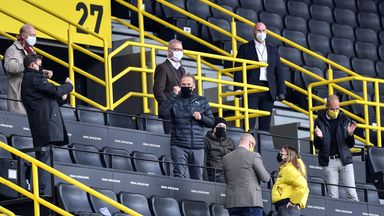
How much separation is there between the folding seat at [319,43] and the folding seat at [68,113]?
22.4ft

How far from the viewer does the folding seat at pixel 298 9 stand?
22.8m

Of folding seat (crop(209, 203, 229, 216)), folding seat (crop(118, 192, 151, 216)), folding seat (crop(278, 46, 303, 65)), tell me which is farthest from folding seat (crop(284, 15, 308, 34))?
folding seat (crop(118, 192, 151, 216))

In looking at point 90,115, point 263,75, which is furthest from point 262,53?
point 90,115

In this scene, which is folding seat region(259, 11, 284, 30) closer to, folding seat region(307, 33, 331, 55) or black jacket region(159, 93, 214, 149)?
folding seat region(307, 33, 331, 55)

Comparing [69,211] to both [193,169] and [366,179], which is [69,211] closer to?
[193,169]

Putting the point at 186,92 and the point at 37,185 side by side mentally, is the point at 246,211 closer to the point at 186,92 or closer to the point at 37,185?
the point at 186,92

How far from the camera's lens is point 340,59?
865 inches

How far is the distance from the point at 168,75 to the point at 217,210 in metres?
1.83

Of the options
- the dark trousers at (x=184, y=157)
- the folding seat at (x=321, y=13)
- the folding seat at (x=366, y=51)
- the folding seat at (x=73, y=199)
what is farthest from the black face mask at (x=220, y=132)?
the folding seat at (x=321, y=13)

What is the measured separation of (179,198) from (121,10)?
502 cm

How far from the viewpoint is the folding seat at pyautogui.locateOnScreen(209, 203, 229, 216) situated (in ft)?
49.8

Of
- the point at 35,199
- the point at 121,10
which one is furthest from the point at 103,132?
the point at 121,10

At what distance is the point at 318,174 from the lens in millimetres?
17766

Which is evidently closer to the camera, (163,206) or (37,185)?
(37,185)
